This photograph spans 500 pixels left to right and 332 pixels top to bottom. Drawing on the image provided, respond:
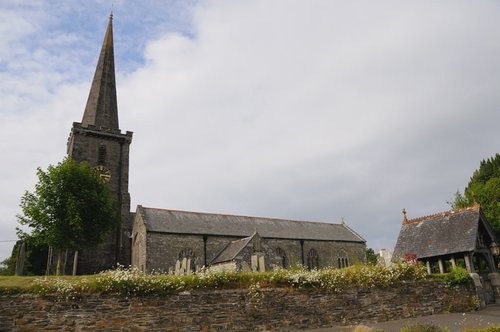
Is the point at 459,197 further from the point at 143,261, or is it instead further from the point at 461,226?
the point at 143,261

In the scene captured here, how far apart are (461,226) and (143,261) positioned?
22160 millimetres

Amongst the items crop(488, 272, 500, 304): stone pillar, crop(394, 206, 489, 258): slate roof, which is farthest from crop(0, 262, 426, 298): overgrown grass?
crop(488, 272, 500, 304): stone pillar

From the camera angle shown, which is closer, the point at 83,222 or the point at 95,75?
the point at 83,222

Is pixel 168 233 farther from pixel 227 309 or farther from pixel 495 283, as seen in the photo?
pixel 495 283

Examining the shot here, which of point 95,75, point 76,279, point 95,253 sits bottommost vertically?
point 76,279

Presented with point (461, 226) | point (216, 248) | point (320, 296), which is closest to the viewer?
point (320, 296)

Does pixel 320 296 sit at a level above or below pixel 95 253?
below

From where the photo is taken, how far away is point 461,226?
74.4ft

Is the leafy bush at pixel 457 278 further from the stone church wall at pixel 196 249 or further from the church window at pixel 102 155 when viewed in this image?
the church window at pixel 102 155

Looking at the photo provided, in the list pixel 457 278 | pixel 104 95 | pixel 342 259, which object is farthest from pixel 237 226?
pixel 457 278

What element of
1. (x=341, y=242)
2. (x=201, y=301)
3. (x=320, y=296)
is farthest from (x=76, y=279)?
(x=341, y=242)

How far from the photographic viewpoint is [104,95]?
129 ft

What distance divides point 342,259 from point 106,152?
2541 cm

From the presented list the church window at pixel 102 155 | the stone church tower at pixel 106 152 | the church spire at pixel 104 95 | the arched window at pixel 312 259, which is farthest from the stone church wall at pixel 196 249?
the church spire at pixel 104 95
